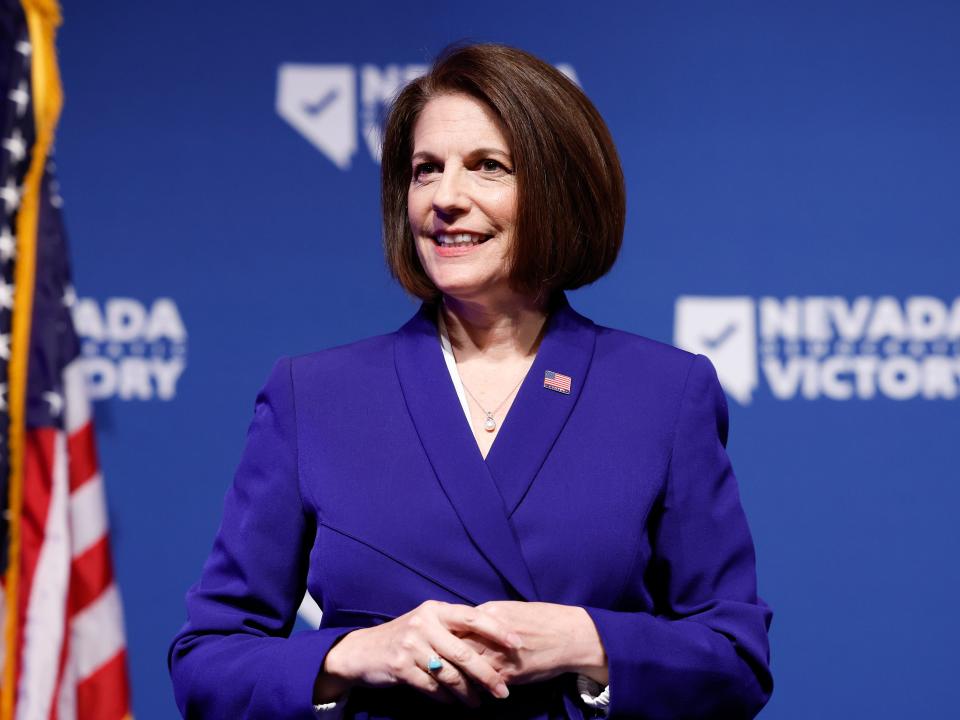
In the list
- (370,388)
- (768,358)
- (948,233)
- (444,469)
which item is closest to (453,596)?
(444,469)

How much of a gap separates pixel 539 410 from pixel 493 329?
0.16 metres

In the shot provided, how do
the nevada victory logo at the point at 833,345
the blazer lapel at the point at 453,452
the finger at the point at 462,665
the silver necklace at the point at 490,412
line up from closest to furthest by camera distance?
1. the finger at the point at 462,665
2. the blazer lapel at the point at 453,452
3. the silver necklace at the point at 490,412
4. the nevada victory logo at the point at 833,345

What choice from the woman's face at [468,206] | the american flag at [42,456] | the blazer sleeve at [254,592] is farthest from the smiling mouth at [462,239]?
the american flag at [42,456]

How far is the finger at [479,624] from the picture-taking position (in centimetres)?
124

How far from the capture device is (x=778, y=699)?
8.61 ft

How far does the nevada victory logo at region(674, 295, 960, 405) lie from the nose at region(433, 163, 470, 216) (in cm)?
122

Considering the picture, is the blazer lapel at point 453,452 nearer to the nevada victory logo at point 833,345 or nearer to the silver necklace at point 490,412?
the silver necklace at point 490,412

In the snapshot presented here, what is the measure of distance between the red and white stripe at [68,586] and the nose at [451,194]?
45 centimetres

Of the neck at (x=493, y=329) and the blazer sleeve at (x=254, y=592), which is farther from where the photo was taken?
the neck at (x=493, y=329)

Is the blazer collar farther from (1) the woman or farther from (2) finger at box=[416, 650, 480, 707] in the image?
(2) finger at box=[416, 650, 480, 707]

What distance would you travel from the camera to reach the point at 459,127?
1511 millimetres

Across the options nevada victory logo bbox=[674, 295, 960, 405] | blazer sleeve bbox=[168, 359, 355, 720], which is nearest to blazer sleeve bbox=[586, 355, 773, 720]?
blazer sleeve bbox=[168, 359, 355, 720]

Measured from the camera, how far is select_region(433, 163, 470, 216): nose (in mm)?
1477

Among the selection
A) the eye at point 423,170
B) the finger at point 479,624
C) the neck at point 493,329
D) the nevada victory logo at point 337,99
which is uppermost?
the nevada victory logo at point 337,99
